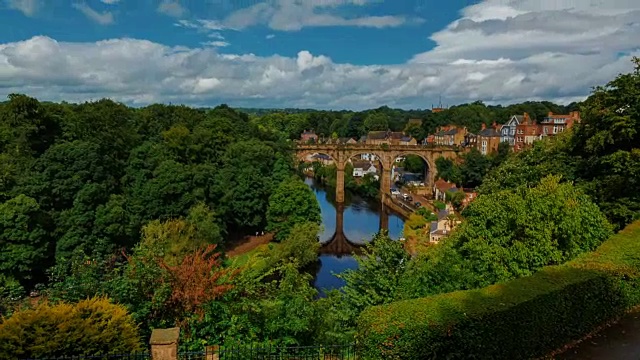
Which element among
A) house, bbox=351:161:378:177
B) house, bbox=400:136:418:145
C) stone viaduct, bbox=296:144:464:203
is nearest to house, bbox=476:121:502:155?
stone viaduct, bbox=296:144:464:203

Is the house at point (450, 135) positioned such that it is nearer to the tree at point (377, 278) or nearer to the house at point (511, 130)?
the house at point (511, 130)

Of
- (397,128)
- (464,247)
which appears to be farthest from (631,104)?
(397,128)

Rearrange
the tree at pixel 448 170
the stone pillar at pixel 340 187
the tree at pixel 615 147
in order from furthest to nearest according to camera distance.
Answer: the stone pillar at pixel 340 187, the tree at pixel 448 170, the tree at pixel 615 147

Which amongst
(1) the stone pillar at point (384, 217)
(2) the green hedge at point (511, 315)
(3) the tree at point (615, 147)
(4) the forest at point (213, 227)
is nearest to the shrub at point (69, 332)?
(4) the forest at point (213, 227)

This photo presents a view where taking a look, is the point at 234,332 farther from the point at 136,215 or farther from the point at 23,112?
the point at 23,112

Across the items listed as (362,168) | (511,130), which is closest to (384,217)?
(362,168)

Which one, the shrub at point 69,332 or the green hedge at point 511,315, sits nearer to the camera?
the shrub at point 69,332
